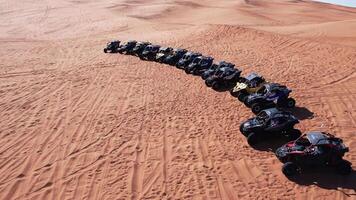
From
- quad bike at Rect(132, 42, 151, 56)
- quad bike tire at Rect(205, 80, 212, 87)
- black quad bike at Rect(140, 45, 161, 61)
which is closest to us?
quad bike tire at Rect(205, 80, 212, 87)

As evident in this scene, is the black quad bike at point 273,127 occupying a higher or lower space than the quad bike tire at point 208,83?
higher

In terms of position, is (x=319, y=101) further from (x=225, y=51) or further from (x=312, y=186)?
(x=225, y=51)

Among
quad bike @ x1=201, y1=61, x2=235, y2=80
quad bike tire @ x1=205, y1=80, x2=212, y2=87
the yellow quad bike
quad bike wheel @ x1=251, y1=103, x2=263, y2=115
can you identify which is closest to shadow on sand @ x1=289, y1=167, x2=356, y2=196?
quad bike wheel @ x1=251, y1=103, x2=263, y2=115

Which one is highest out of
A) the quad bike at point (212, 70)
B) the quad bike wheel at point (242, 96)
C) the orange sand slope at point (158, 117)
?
the quad bike at point (212, 70)

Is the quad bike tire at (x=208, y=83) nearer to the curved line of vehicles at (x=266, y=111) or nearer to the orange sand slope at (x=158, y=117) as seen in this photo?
the curved line of vehicles at (x=266, y=111)

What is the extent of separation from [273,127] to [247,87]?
563cm

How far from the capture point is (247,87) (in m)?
21.6

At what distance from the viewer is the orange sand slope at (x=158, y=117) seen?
1437 cm

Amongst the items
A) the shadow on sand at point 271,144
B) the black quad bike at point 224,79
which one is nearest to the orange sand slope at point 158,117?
the shadow on sand at point 271,144

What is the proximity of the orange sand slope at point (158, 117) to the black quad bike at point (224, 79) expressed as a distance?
80 cm

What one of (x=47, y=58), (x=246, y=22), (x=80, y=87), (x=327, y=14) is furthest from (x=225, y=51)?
(x=327, y=14)

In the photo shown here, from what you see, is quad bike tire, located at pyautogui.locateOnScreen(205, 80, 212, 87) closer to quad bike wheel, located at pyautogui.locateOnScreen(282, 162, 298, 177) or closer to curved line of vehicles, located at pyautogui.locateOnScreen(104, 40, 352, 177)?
curved line of vehicles, located at pyautogui.locateOnScreen(104, 40, 352, 177)

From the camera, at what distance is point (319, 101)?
20.9 m

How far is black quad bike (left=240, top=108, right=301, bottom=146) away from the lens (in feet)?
53.5
